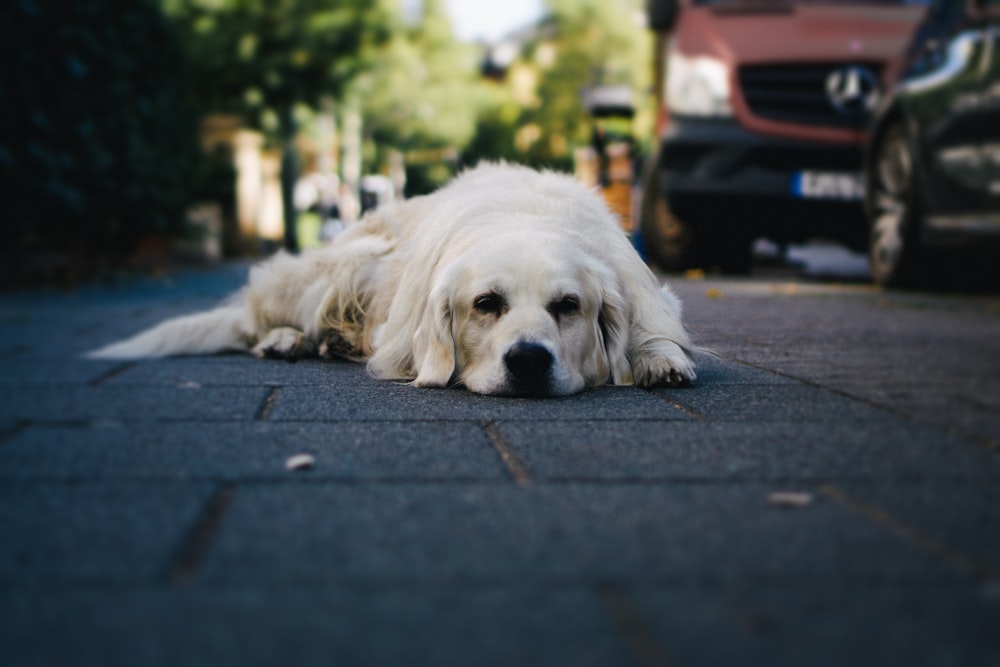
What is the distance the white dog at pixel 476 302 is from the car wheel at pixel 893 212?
119 inches

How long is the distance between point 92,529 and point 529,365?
70.7 inches

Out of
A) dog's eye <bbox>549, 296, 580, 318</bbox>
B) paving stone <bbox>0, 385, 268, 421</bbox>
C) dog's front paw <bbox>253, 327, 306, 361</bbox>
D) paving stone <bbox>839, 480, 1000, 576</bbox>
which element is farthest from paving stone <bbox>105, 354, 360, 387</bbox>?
paving stone <bbox>839, 480, 1000, 576</bbox>

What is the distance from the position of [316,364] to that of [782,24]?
5.34m

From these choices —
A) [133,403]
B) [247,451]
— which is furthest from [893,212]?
[247,451]

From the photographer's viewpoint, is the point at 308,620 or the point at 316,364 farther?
the point at 316,364

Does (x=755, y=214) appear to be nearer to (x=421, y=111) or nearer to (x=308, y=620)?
(x=308, y=620)

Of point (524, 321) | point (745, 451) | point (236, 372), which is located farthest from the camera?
point (236, 372)

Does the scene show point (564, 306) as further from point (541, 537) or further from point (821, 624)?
point (821, 624)

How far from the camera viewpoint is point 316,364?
4527mm

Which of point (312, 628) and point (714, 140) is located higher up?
point (714, 140)

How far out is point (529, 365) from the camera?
11.4ft

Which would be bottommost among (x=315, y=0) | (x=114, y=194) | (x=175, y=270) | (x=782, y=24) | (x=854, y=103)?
(x=175, y=270)

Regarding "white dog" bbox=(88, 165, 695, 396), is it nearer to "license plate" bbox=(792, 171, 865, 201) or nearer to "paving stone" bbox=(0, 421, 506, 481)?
"paving stone" bbox=(0, 421, 506, 481)

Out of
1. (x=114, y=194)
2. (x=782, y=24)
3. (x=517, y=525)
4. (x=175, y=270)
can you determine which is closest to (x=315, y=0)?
(x=175, y=270)
